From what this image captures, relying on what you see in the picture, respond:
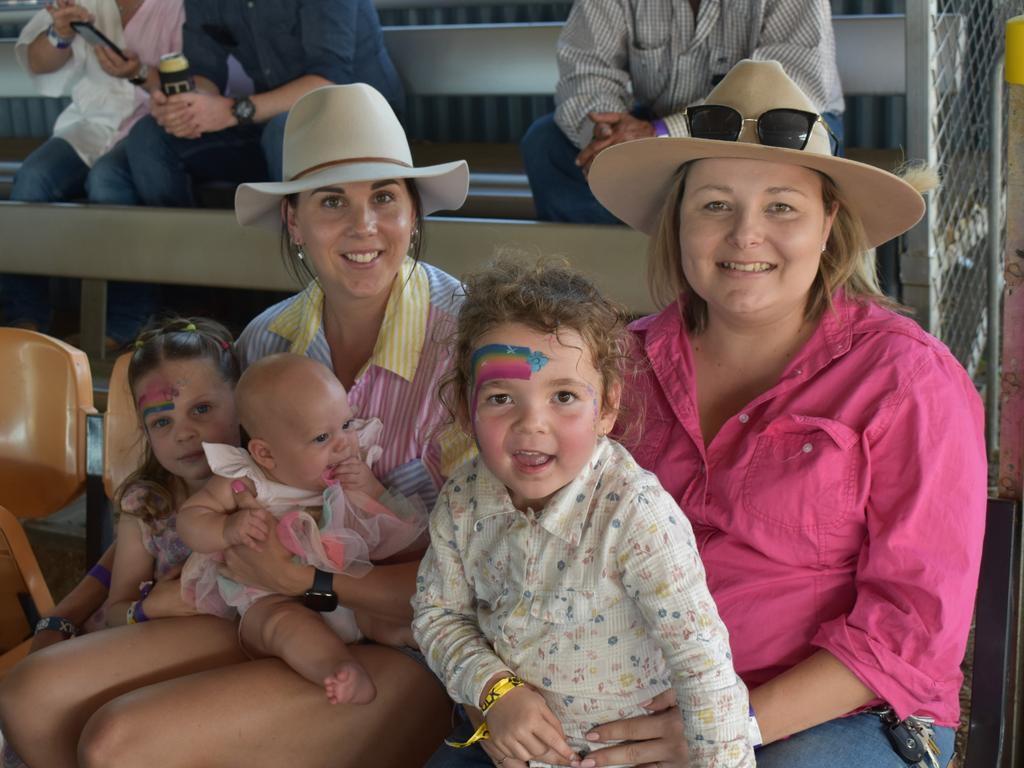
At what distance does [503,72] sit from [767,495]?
3.06 metres

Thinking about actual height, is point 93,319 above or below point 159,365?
below

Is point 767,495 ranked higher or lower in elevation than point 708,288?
lower

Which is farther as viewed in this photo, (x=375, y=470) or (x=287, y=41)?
(x=287, y=41)

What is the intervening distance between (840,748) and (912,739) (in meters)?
0.10

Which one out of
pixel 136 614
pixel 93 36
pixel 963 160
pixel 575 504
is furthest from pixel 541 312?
pixel 93 36

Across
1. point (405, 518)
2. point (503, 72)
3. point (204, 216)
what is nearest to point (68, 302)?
point (204, 216)

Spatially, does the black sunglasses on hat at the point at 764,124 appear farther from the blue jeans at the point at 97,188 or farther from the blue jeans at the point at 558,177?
the blue jeans at the point at 97,188

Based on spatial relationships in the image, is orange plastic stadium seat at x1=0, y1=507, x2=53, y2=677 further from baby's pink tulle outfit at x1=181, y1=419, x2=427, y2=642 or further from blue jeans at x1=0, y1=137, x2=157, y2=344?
blue jeans at x1=0, y1=137, x2=157, y2=344

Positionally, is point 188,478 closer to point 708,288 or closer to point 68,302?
point 708,288

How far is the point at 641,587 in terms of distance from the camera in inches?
56.9

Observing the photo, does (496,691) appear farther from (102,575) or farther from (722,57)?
(722,57)

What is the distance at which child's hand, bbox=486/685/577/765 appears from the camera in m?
1.49

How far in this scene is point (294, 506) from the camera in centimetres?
194

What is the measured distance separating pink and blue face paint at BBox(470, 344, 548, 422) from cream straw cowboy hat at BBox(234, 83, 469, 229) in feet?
2.16
